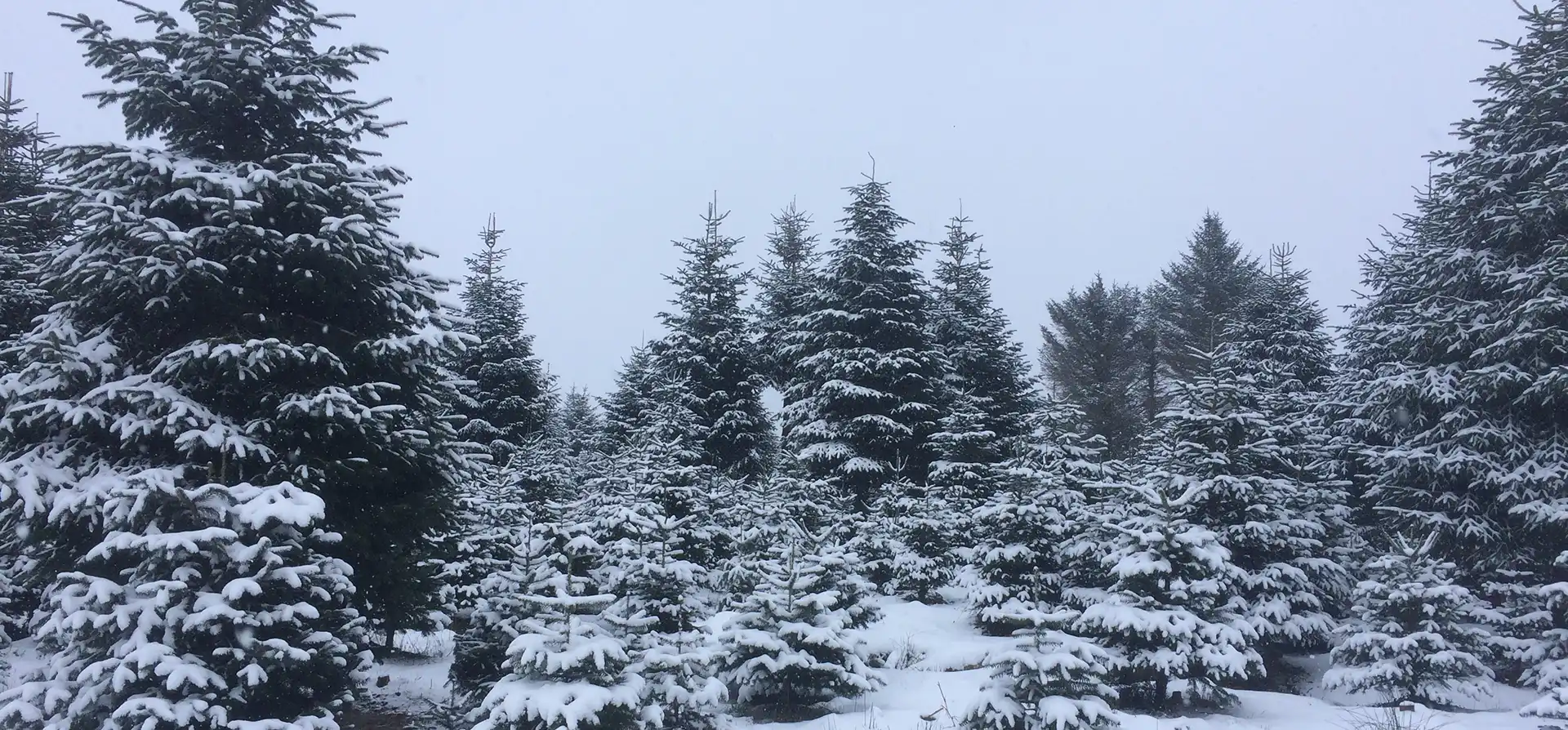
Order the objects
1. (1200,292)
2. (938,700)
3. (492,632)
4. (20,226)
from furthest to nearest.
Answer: (1200,292)
(20,226)
(938,700)
(492,632)

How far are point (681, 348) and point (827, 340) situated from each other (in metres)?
4.36

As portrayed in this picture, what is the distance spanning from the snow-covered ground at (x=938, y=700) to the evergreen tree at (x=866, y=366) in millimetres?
6606

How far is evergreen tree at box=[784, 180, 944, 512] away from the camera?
67.2 feet

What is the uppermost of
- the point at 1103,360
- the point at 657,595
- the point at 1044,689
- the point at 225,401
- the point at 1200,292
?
the point at 1200,292

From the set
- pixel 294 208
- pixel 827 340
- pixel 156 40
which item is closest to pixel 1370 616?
pixel 827 340

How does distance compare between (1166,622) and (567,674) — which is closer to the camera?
(567,674)

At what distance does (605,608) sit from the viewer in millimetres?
8328

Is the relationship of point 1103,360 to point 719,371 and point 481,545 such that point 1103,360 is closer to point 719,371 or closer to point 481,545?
point 719,371

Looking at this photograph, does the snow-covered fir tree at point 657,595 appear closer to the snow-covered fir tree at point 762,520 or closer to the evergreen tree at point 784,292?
the snow-covered fir tree at point 762,520

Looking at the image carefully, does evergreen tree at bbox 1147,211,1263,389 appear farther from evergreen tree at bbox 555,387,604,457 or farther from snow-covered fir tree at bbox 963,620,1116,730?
snow-covered fir tree at bbox 963,620,1116,730

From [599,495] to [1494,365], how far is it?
15164 millimetres

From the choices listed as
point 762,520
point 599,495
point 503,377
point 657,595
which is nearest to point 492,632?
point 657,595

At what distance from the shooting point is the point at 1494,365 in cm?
1330

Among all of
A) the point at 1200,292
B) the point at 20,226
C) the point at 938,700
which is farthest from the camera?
the point at 1200,292
